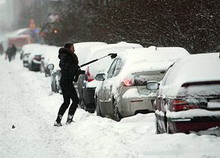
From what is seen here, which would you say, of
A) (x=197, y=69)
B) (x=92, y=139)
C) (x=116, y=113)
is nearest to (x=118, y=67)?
(x=116, y=113)

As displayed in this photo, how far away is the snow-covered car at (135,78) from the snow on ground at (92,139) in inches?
10.2

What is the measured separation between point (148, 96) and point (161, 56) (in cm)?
118

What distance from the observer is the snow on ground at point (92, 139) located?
8289mm

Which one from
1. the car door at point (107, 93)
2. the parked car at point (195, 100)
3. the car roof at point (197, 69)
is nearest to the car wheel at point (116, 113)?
the car door at point (107, 93)

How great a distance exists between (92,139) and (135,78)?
166 cm

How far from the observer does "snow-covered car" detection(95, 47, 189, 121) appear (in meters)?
11.7

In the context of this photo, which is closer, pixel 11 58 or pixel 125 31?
pixel 125 31

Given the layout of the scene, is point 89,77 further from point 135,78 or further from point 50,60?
point 50,60

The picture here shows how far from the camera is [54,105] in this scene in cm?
1903

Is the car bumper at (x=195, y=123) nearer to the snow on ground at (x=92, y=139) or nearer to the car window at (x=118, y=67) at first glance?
the snow on ground at (x=92, y=139)

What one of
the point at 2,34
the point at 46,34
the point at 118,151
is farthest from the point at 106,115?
the point at 2,34

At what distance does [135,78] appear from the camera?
465 inches

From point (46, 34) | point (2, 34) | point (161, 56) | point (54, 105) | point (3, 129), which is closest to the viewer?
point (161, 56)

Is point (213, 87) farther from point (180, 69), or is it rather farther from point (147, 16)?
point (147, 16)
